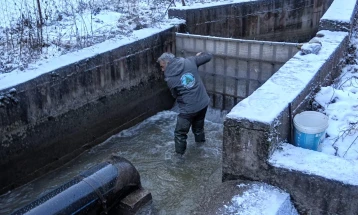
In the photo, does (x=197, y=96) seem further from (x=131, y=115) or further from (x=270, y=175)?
(x=270, y=175)

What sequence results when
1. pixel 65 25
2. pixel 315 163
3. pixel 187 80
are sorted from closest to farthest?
pixel 315 163 → pixel 187 80 → pixel 65 25

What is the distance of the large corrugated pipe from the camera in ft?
13.2

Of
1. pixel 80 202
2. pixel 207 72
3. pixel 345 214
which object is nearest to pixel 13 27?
pixel 207 72

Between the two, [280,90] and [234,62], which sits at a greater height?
[280,90]

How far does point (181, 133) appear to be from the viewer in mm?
6453

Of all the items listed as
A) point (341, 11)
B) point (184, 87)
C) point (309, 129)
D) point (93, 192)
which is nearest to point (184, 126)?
point (184, 87)

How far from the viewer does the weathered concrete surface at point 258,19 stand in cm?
879

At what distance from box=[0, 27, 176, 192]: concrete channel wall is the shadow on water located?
8.4 inches

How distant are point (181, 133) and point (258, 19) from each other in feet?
16.4

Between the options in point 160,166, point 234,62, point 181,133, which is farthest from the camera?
point 234,62

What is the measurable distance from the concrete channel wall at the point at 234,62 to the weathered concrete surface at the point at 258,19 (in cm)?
89

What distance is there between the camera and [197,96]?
6.21 metres

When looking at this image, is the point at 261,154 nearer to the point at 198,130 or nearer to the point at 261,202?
the point at 261,202

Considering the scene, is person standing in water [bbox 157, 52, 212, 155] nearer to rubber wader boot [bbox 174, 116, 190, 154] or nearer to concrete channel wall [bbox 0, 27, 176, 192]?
rubber wader boot [bbox 174, 116, 190, 154]
